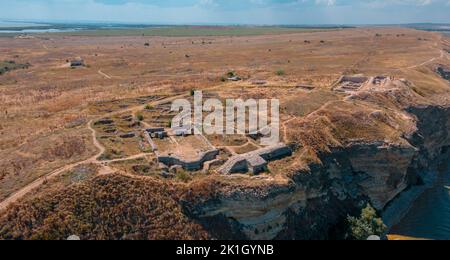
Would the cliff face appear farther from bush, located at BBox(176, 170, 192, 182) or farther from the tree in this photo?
bush, located at BBox(176, 170, 192, 182)

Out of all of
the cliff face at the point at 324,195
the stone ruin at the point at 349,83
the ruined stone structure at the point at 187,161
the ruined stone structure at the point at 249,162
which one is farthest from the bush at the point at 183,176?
the stone ruin at the point at 349,83

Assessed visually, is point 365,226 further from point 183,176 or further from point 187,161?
point 187,161

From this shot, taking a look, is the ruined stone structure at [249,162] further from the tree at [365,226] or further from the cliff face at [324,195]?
the tree at [365,226]

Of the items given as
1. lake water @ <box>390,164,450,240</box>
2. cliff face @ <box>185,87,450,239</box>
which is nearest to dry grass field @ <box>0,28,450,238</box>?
cliff face @ <box>185,87,450,239</box>

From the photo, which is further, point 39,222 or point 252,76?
point 252,76

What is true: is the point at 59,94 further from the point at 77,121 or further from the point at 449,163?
the point at 449,163
